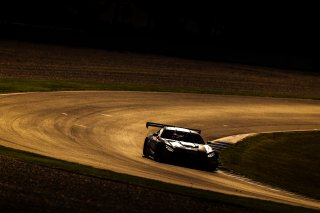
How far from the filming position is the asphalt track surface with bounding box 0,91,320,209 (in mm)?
26375

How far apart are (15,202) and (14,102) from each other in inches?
843

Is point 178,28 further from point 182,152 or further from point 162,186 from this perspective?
point 162,186

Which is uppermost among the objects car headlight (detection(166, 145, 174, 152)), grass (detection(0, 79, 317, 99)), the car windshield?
the car windshield

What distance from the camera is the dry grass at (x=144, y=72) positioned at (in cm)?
5188

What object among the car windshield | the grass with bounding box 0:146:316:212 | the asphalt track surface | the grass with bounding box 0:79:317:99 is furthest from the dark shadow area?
the grass with bounding box 0:146:316:212

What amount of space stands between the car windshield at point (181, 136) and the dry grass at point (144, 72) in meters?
20.0

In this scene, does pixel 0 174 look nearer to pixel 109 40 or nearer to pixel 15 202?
pixel 15 202

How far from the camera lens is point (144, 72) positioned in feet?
183

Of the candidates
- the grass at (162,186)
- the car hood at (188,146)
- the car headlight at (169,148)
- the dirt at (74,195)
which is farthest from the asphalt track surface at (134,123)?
the dirt at (74,195)

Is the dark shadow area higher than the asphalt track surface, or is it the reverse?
the dark shadow area

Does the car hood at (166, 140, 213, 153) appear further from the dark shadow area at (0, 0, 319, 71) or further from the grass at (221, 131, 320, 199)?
the dark shadow area at (0, 0, 319, 71)

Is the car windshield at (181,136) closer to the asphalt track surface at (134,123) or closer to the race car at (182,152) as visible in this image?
the race car at (182,152)

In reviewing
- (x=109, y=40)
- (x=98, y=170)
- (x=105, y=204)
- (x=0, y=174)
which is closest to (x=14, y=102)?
(x=98, y=170)

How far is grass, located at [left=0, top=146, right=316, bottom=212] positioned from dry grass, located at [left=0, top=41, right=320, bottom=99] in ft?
79.8
